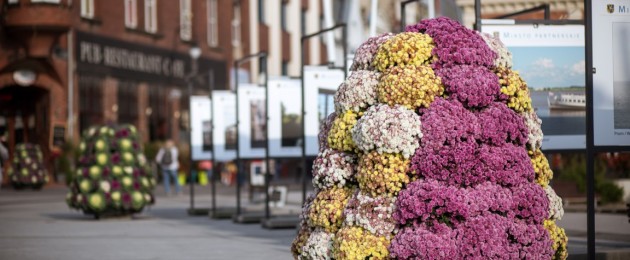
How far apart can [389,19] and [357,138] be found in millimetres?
39121

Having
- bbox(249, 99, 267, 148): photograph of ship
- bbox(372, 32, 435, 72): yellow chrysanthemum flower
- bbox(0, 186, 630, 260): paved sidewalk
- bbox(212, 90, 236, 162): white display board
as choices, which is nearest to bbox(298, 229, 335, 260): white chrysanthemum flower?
bbox(372, 32, 435, 72): yellow chrysanthemum flower

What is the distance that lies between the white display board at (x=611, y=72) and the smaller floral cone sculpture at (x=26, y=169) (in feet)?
102

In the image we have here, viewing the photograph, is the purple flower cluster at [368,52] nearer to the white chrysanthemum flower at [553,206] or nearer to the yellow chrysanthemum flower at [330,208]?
the yellow chrysanthemum flower at [330,208]

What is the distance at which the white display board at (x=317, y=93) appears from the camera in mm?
17688

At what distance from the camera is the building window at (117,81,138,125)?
153 feet

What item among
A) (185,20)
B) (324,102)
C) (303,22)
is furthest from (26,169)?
(303,22)

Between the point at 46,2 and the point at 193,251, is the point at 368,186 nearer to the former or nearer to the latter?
the point at 193,251

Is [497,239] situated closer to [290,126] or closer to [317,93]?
[317,93]

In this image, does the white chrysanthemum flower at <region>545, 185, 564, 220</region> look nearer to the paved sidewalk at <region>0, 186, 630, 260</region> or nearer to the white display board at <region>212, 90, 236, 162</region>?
the paved sidewalk at <region>0, 186, 630, 260</region>

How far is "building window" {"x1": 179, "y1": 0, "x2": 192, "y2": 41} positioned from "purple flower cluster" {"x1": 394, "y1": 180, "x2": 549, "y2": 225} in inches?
1751

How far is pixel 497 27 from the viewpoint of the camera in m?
11.3

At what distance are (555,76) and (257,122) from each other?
10166 mm

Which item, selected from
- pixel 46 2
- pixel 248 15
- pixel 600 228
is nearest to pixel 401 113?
pixel 600 228

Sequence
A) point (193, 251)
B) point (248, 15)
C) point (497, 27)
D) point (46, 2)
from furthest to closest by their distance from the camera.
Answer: point (248, 15) → point (46, 2) → point (193, 251) → point (497, 27)
